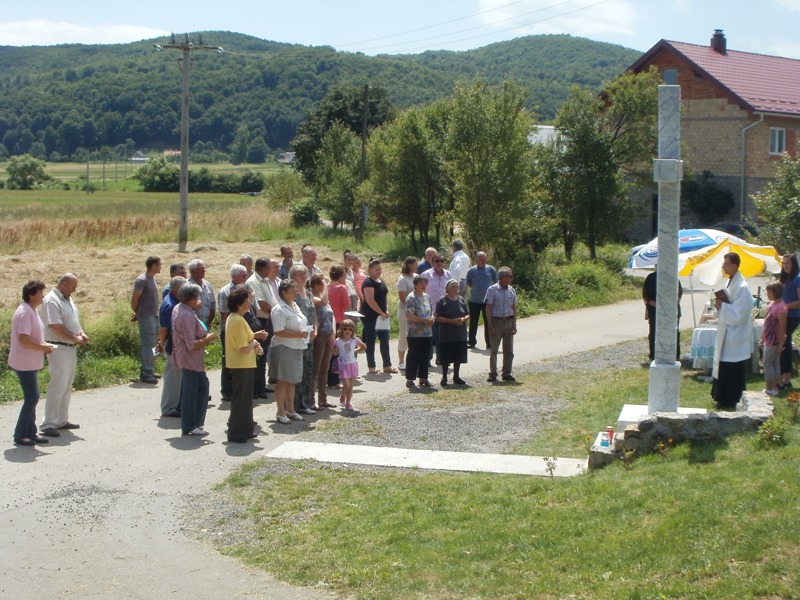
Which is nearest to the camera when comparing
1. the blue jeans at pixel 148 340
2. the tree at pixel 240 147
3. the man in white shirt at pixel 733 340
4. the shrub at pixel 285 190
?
the man in white shirt at pixel 733 340

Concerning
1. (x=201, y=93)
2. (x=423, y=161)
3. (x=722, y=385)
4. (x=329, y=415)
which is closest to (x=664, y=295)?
(x=722, y=385)

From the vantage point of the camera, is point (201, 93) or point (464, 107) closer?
point (464, 107)

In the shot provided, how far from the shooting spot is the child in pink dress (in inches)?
468

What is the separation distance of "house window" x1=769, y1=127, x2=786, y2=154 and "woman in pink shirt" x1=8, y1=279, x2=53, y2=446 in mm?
37351

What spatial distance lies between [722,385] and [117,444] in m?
6.71

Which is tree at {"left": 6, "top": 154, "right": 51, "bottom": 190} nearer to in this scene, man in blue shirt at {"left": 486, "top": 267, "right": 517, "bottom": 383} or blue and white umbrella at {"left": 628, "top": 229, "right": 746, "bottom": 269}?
blue and white umbrella at {"left": 628, "top": 229, "right": 746, "bottom": 269}

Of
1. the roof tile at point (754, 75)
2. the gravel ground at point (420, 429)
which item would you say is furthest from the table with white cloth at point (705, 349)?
the roof tile at point (754, 75)

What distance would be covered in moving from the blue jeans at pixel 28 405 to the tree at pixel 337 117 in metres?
51.5

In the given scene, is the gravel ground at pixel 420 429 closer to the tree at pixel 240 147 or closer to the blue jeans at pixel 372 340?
the blue jeans at pixel 372 340

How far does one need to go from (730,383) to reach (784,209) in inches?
315

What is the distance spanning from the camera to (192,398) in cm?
1065

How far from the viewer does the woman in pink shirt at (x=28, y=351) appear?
10.1 meters

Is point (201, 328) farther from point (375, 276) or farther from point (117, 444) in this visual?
point (375, 276)

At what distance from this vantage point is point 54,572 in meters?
7.02
